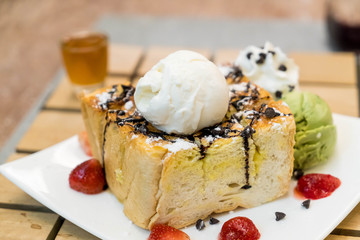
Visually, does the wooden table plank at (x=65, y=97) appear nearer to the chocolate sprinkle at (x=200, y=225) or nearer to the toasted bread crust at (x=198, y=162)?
the toasted bread crust at (x=198, y=162)

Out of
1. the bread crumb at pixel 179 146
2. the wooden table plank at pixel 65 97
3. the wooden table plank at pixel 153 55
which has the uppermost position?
the bread crumb at pixel 179 146

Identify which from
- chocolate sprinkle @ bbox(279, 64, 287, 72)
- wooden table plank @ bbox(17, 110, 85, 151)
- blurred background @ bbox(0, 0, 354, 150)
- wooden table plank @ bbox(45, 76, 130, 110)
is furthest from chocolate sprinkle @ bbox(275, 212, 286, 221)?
blurred background @ bbox(0, 0, 354, 150)

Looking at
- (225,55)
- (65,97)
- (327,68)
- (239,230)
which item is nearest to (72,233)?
(239,230)

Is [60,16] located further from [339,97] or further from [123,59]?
[339,97]

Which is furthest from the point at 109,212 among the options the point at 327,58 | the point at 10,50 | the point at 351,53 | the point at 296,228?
the point at 10,50

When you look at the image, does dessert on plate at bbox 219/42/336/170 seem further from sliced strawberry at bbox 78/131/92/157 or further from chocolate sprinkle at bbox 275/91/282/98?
sliced strawberry at bbox 78/131/92/157

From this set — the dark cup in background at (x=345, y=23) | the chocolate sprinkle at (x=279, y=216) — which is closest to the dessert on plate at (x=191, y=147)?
the chocolate sprinkle at (x=279, y=216)
